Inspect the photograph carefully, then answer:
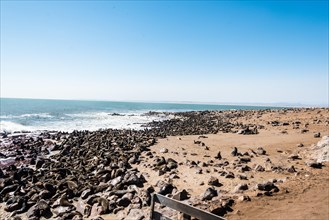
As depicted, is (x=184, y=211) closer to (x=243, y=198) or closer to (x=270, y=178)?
(x=243, y=198)

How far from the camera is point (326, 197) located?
10164mm

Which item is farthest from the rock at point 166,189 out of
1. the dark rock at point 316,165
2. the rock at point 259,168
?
the dark rock at point 316,165

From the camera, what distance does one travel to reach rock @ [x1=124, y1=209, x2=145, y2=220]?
10.1 m

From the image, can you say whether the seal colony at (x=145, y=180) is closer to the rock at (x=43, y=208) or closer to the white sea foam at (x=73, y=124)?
the rock at (x=43, y=208)

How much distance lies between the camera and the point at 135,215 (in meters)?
10.3

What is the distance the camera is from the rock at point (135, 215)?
10.1 metres

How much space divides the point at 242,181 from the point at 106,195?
641 centimetres

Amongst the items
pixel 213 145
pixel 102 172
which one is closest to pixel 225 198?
pixel 102 172

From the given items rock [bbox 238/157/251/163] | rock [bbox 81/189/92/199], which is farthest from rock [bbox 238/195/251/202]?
rock [bbox 81/189/92/199]

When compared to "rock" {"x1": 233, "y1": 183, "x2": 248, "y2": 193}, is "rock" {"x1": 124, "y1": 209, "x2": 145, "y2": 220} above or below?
below

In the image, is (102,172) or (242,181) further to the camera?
(102,172)

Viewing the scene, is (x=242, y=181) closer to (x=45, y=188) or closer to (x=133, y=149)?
(x=45, y=188)

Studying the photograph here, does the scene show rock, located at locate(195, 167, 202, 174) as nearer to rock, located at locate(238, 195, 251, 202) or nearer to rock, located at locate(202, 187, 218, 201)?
rock, located at locate(202, 187, 218, 201)

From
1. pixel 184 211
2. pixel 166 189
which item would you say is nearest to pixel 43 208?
pixel 166 189
